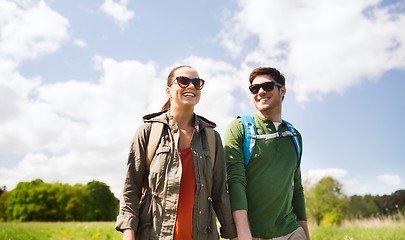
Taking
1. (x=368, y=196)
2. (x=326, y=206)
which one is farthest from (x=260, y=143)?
(x=368, y=196)

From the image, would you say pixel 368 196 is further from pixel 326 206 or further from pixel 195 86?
pixel 195 86

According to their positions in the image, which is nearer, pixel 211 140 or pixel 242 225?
pixel 242 225

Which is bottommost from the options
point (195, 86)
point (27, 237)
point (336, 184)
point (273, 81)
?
point (27, 237)

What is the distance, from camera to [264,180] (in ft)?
12.3

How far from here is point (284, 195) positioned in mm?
3828

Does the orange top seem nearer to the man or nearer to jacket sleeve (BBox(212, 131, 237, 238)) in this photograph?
jacket sleeve (BBox(212, 131, 237, 238))

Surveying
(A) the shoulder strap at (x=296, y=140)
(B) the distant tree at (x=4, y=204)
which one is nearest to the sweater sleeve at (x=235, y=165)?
(A) the shoulder strap at (x=296, y=140)

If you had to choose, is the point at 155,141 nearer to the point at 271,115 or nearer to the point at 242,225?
the point at 242,225

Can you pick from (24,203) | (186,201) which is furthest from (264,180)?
(24,203)

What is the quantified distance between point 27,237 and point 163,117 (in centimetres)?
1202

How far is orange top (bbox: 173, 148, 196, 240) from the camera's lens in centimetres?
294

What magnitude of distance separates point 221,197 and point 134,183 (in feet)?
2.95

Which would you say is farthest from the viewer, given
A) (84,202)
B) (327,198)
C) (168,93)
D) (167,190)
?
(84,202)

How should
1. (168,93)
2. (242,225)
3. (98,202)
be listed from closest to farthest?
1. (242,225)
2. (168,93)
3. (98,202)
